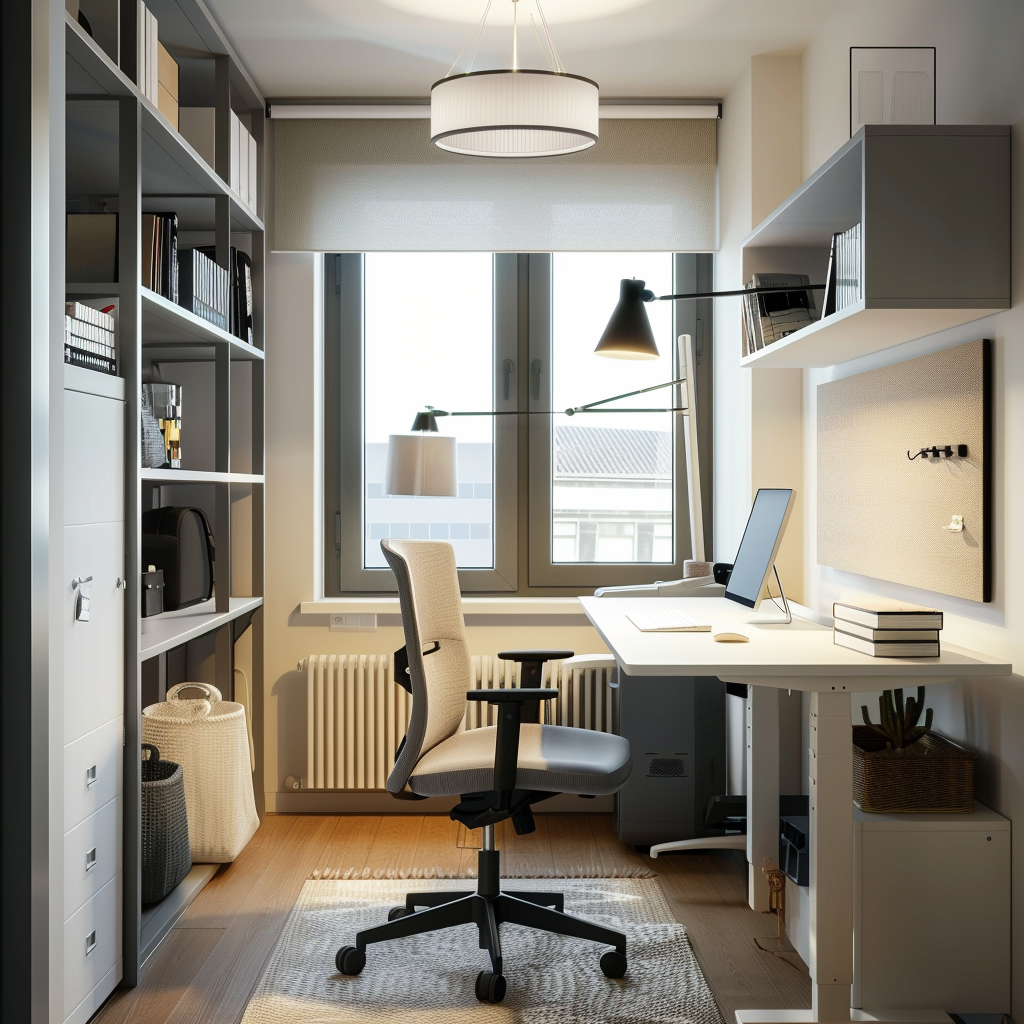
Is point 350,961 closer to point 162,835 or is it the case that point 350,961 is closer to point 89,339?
point 162,835

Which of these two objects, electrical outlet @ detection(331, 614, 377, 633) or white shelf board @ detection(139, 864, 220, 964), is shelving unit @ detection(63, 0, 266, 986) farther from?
electrical outlet @ detection(331, 614, 377, 633)

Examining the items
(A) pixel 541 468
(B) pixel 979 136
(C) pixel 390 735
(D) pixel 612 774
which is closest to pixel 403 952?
(D) pixel 612 774

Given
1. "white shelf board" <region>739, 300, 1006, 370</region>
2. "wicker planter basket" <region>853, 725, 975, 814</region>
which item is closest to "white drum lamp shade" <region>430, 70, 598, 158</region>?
"white shelf board" <region>739, 300, 1006, 370</region>

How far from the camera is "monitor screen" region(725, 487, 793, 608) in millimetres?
2691

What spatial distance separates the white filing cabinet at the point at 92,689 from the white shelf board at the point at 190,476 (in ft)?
0.63

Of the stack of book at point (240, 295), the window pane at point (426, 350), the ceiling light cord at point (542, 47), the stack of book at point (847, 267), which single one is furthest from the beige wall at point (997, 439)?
the stack of book at point (240, 295)

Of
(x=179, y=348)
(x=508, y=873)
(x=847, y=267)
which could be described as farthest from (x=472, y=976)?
(x=179, y=348)

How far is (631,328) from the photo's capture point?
9.77 ft

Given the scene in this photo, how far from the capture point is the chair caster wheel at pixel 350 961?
243cm

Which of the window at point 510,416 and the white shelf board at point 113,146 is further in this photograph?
the window at point 510,416

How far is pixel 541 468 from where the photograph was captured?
4.00 meters

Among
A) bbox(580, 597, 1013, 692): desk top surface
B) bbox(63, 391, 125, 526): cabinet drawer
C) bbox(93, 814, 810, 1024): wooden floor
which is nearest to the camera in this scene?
bbox(580, 597, 1013, 692): desk top surface

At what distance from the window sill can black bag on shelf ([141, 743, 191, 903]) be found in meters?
0.96

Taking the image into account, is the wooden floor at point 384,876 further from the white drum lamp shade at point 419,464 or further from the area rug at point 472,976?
the white drum lamp shade at point 419,464
